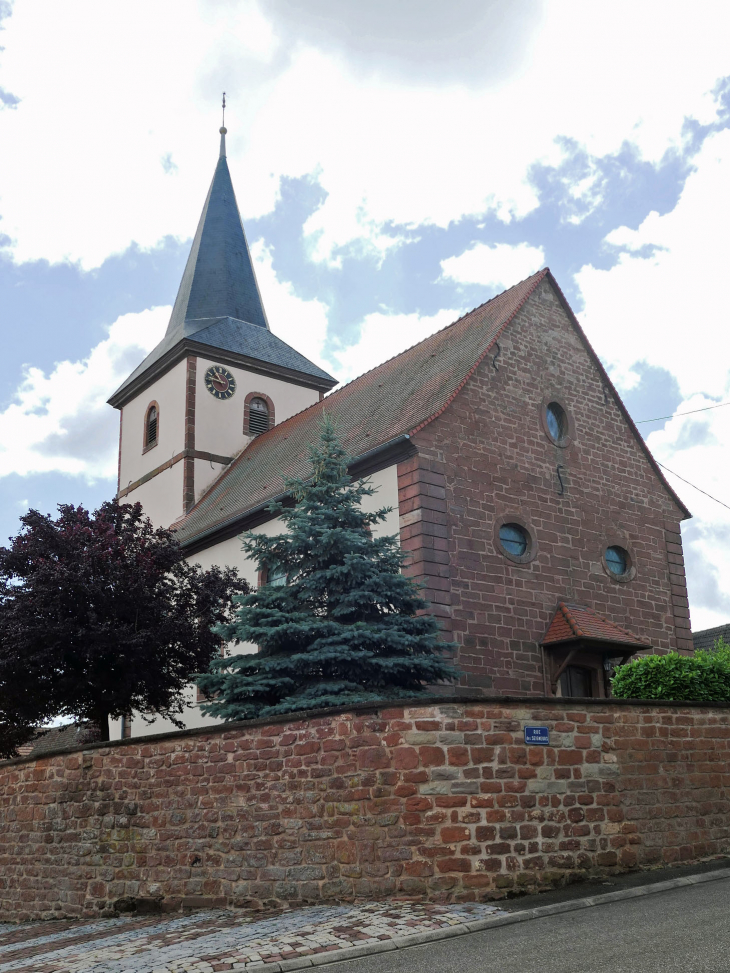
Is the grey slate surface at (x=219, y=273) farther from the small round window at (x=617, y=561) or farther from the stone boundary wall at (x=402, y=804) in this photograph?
the stone boundary wall at (x=402, y=804)

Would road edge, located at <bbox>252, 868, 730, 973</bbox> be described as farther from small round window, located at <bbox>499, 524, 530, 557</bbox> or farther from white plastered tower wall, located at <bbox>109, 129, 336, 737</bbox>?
white plastered tower wall, located at <bbox>109, 129, 336, 737</bbox>

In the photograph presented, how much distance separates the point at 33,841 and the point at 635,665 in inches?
365

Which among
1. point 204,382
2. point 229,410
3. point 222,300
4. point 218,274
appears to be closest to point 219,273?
point 218,274

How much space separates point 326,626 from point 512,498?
272 inches

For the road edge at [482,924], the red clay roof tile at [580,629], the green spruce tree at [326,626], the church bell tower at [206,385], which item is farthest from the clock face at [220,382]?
the road edge at [482,924]

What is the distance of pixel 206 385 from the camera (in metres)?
31.4

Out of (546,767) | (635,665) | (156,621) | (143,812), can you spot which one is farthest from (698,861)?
(156,621)

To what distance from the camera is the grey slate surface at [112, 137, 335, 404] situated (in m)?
33.0

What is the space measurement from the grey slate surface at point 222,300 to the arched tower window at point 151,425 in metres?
1.29

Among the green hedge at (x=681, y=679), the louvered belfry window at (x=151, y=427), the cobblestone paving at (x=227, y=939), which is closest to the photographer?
the cobblestone paving at (x=227, y=939)

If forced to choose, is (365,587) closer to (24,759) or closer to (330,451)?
(330,451)

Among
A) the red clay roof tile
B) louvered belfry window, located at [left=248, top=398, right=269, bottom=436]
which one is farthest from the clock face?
the red clay roof tile

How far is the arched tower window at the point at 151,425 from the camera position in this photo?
32750mm

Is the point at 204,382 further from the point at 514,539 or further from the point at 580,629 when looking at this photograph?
the point at 580,629
